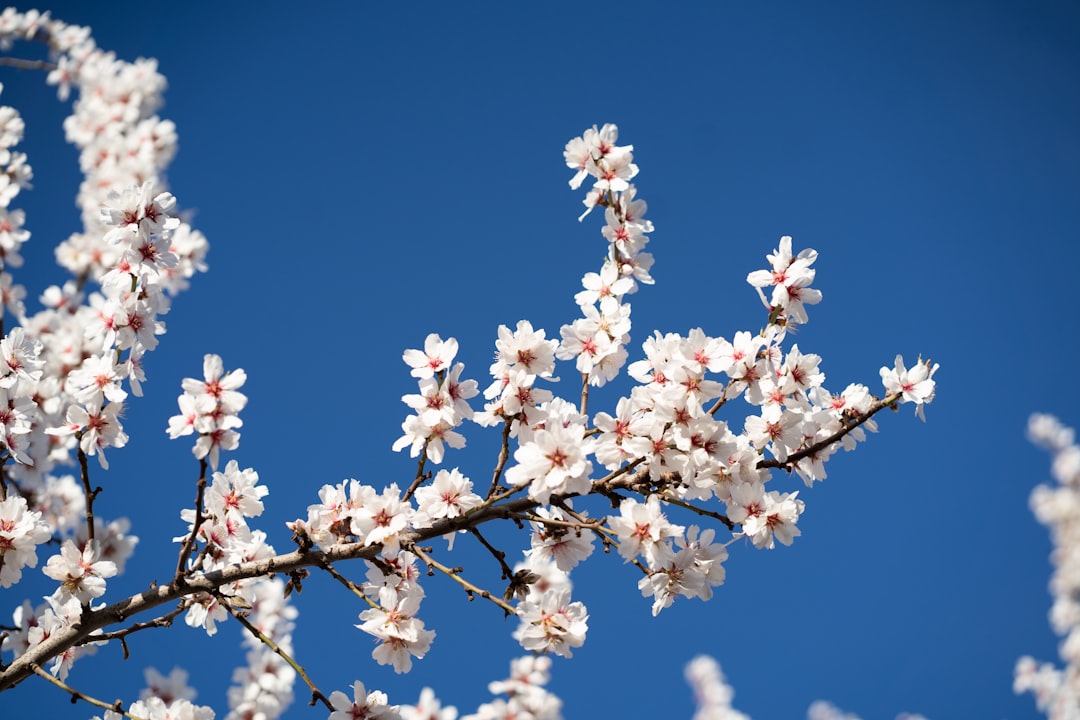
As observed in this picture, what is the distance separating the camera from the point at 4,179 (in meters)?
6.04

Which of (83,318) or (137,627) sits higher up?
(83,318)

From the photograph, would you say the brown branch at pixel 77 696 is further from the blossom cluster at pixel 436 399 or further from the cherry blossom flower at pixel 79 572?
Result: the blossom cluster at pixel 436 399

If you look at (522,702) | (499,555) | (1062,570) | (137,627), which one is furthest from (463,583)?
(1062,570)

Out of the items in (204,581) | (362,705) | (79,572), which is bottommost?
(362,705)

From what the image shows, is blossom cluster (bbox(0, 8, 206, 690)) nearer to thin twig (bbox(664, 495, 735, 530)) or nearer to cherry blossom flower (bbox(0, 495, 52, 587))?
cherry blossom flower (bbox(0, 495, 52, 587))

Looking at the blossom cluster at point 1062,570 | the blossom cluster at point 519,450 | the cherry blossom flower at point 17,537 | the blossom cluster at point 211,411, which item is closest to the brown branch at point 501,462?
the blossom cluster at point 519,450

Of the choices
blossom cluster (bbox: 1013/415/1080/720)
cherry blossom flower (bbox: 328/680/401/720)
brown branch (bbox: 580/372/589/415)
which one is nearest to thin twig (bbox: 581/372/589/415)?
brown branch (bbox: 580/372/589/415)

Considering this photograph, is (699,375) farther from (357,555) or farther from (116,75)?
(116,75)

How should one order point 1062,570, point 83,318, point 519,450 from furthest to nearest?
point 1062,570 → point 83,318 → point 519,450

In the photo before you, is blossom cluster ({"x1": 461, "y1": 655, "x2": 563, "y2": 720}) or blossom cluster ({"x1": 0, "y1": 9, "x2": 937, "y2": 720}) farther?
blossom cluster ({"x1": 461, "y1": 655, "x2": 563, "y2": 720})

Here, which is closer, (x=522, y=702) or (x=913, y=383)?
(x=913, y=383)

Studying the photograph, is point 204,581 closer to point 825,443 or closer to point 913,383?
point 825,443

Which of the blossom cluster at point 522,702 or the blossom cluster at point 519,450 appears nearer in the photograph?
the blossom cluster at point 519,450

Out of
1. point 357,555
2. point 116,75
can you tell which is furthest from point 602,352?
point 116,75
